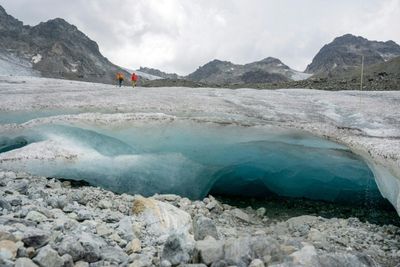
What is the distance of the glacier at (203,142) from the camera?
7.31m

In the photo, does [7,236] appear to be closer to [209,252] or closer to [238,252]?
[209,252]

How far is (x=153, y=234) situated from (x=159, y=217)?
0.45 meters

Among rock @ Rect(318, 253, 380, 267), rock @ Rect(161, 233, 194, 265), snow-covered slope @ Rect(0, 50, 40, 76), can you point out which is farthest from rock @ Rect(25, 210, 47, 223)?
snow-covered slope @ Rect(0, 50, 40, 76)

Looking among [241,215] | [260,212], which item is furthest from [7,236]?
[260,212]

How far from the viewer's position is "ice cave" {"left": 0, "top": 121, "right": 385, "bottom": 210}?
7.32 metres

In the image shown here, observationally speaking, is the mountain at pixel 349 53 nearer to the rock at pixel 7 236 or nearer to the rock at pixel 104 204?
the rock at pixel 104 204

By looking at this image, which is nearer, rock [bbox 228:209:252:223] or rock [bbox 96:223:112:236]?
rock [bbox 96:223:112:236]

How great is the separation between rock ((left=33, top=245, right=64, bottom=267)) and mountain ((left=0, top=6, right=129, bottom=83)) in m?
38.7

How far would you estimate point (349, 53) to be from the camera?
7388cm

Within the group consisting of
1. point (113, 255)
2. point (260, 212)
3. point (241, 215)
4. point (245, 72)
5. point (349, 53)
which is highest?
point (349, 53)

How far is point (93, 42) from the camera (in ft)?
216

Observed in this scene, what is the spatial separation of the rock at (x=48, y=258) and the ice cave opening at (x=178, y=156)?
334 centimetres

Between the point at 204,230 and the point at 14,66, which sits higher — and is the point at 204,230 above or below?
below

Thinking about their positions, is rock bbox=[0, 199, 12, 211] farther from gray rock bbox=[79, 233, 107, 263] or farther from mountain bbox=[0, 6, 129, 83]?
mountain bbox=[0, 6, 129, 83]
